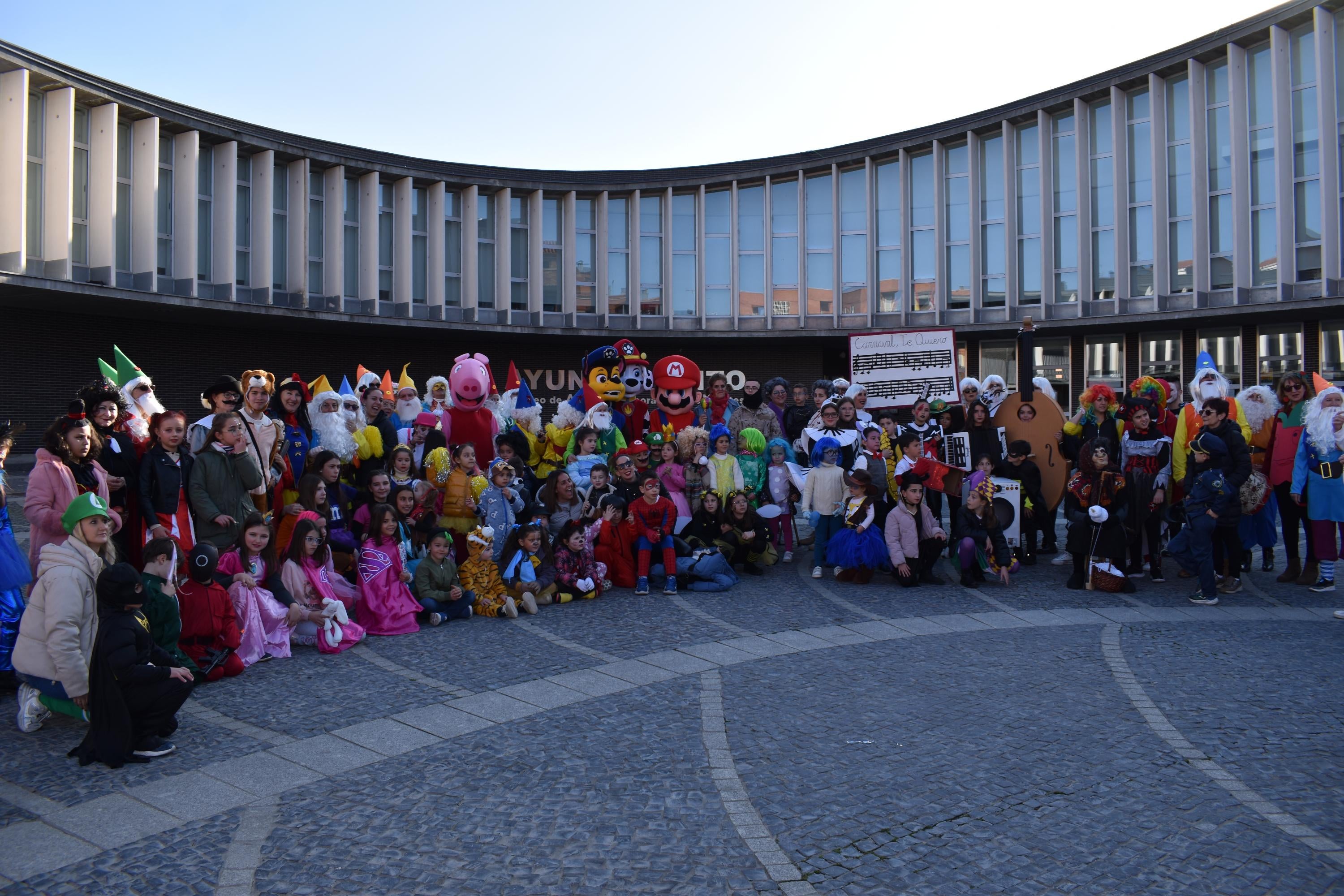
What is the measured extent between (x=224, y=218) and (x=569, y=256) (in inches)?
393

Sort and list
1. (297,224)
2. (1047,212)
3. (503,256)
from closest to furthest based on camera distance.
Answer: (297,224) → (1047,212) → (503,256)

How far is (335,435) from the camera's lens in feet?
31.4

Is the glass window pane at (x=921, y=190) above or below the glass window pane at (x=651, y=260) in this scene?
above

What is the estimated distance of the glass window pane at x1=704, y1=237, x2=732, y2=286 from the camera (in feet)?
101

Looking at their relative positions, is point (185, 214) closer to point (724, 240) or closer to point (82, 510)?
point (724, 240)

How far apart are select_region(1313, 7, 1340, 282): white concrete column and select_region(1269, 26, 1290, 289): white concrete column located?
1.92 feet

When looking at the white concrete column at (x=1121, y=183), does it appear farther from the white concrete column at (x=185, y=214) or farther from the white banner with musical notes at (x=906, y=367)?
the white concrete column at (x=185, y=214)

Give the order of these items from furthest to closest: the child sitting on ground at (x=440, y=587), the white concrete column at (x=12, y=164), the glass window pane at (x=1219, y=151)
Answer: the glass window pane at (x=1219, y=151)
the white concrete column at (x=12, y=164)
the child sitting on ground at (x=440, y=587)

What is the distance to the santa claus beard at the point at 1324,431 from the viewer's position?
9.45m

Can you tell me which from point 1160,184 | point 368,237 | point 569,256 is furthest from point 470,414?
point 1160,184

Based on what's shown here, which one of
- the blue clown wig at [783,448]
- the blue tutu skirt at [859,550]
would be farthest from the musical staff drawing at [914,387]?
the blue tutu skirt at [859,550]

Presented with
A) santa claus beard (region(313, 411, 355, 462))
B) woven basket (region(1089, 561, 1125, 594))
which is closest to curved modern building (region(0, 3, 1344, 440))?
santa claus beard (region(313, 411, 355, 462))

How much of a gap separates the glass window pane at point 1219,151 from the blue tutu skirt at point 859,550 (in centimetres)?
1892

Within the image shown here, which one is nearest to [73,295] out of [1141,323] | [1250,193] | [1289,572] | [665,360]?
[665,360]
